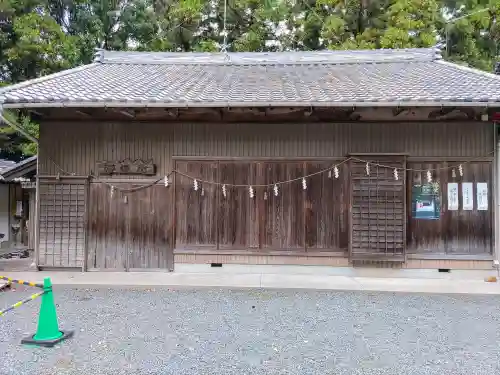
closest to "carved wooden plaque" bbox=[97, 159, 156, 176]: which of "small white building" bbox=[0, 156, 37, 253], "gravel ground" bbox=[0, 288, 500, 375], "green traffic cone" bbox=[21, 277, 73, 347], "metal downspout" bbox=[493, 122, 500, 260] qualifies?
"gravel ground" bbox=[0, 288, 500, 375]

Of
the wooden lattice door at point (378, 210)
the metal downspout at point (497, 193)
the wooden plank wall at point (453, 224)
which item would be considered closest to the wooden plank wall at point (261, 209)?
the wooden lattice door at point (378, 210)

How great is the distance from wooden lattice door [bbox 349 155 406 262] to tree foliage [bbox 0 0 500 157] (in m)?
7.27

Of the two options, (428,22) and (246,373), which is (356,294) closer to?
(246,373)

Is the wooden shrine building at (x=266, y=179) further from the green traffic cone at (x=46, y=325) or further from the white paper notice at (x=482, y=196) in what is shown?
the green traffic cone at (x=46, y=325)

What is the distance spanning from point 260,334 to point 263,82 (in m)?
6.02

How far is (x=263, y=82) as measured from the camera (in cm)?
885

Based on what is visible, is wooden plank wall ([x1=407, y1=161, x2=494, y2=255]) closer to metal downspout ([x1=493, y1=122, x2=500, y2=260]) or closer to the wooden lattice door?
metal downspout ([x1=493, y1=122, x2=500, y2=260])

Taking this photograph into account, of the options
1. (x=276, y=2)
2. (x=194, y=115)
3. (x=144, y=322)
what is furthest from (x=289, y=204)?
(x=276, y=2)

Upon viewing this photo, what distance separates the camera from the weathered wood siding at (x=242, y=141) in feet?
25.6

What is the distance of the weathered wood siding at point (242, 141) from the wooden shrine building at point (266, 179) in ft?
0.07

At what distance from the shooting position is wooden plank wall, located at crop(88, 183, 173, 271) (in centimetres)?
812

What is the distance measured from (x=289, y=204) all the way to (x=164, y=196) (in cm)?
272

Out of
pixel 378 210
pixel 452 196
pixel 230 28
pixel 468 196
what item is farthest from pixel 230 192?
pixel 230 28

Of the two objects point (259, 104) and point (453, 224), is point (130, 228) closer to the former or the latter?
point (259, 104)
